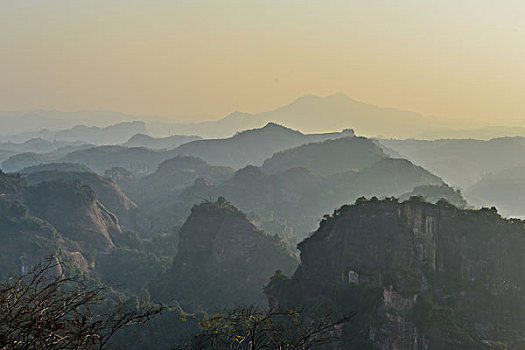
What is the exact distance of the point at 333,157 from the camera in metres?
170

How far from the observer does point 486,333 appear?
33.4 m

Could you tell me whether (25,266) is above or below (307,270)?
below

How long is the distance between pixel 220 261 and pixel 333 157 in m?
107

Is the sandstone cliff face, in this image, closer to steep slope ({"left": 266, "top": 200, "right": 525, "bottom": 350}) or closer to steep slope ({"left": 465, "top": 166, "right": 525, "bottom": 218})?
steep slope ({"left": 266, "top": 200, "right": 525, "bottom": 350})

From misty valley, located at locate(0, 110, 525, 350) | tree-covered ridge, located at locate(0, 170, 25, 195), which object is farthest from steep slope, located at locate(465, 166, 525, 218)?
tree-covered ridge, located at locate(0, 170, 25, 195)

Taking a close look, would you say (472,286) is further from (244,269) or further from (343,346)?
(244,269)

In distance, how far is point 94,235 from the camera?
88750mm

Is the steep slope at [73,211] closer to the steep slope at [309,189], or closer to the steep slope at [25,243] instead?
the steep slope at [25,243]

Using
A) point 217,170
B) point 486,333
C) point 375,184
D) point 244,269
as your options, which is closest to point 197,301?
point 244,269

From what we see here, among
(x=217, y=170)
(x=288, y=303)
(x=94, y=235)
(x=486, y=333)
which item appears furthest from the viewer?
(x=217, y=170)

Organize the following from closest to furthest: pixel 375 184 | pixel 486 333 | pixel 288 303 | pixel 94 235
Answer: pixel 486 333
pixel 288 303
pixel 94 235
pixel 375 184

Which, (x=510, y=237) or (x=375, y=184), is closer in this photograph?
(x=510, y=237)

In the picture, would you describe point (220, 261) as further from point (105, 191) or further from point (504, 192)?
point (504, 192)

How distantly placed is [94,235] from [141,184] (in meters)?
91.7
